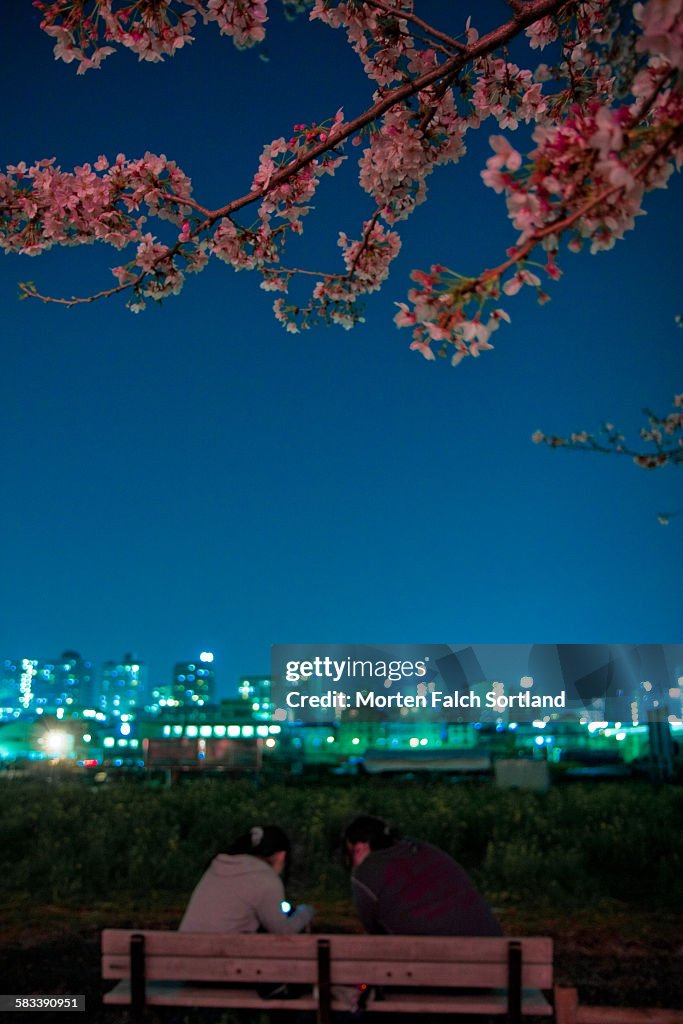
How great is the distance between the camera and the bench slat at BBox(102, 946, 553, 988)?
13.2 ft

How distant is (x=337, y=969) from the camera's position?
13.4 feet

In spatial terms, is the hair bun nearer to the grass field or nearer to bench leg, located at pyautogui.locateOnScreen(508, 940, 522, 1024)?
bench leg, located at pyautogui.locateOnScreen(508, 940, 522, 1024)

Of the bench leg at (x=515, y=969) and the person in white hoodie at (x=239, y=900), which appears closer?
the bench leg at (x=515, y=969)

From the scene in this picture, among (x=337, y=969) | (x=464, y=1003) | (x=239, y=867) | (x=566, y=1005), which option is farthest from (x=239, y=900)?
(x=566, y=1005)

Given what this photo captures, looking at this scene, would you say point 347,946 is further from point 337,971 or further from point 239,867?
point 239,867

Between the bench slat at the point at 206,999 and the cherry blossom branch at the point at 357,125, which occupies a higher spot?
the cherry blossom branch at the point at 357,125

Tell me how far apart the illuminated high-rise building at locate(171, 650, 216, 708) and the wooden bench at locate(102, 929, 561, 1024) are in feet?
569

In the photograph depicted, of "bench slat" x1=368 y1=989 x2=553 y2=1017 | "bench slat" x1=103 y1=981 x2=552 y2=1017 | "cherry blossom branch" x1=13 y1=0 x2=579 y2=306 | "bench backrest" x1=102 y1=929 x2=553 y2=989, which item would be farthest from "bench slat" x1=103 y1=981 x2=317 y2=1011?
"cherry blossom branch" x1=13 y1=0 x2=579 y2=306

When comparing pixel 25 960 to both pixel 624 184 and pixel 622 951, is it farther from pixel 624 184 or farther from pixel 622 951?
pixel 624 184

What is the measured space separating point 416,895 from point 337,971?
1.75 feet

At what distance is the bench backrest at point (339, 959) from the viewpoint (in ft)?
13.1

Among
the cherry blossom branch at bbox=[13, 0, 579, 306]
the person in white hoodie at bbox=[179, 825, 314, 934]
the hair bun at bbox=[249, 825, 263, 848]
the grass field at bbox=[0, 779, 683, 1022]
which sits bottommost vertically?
the grass field at bbox=[0, 779, 683, 1022]

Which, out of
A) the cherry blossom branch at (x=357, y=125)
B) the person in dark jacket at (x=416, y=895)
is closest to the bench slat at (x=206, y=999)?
the person in dark jacket at (x=416, y=895)

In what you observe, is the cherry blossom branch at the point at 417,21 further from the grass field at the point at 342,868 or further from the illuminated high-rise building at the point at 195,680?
the illuminated high-rise building at the point at 195,680
